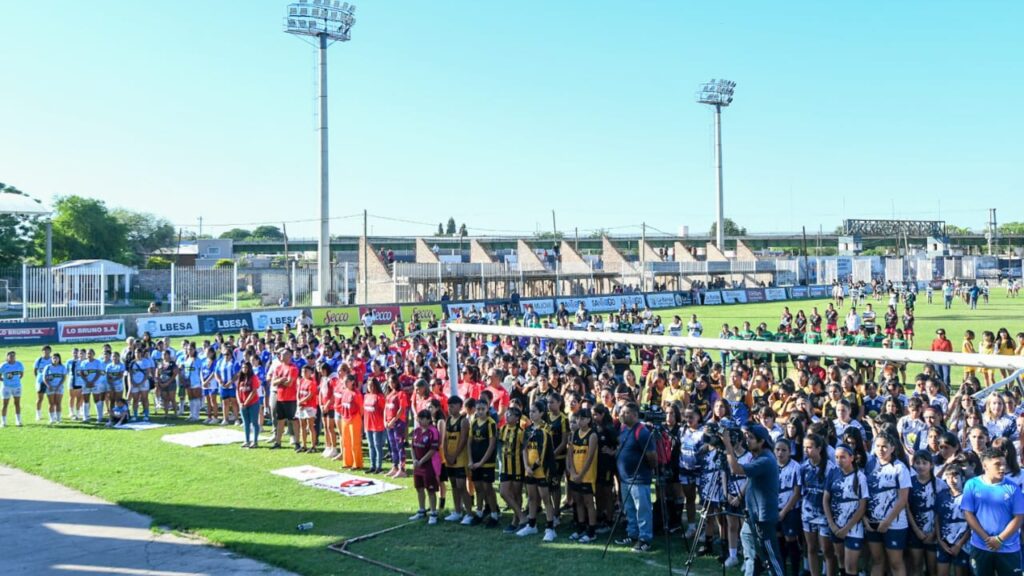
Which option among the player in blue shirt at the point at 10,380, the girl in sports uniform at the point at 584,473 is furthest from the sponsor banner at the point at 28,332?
the girl in sports uniform at the point at 584,473

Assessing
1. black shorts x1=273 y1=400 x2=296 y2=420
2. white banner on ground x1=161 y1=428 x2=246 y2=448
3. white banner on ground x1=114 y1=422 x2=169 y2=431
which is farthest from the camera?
white banner on ground x1=114 y1=422 x2=169 y2=431

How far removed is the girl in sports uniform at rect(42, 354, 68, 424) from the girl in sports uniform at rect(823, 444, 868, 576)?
49.6 ft

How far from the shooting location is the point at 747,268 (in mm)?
64750

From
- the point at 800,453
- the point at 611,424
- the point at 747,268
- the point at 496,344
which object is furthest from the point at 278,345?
the point at 747,268

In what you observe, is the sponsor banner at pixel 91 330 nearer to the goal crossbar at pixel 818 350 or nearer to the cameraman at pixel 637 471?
the goal crossbar at pixel 818 350

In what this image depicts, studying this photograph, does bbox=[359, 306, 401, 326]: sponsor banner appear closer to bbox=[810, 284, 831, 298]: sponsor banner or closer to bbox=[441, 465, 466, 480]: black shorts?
bbox=[441, 465, 466, 480]: black shorts

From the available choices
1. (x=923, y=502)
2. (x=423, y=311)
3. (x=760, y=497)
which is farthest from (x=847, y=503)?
(x=423, y=311)

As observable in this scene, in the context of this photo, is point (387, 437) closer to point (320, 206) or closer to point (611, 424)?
point (611, 424)

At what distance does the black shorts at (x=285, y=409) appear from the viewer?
47.7 ft

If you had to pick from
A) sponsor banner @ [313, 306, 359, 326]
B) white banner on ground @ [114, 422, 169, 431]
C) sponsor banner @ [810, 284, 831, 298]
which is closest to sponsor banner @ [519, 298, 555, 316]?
sponsor banner @ [313, 306, 359, 326]

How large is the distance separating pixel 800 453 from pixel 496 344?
11.3 metres

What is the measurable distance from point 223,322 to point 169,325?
2273mm

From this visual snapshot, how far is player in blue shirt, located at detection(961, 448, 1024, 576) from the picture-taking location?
6.46 metres

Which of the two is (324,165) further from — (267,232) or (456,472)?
(267,232)
